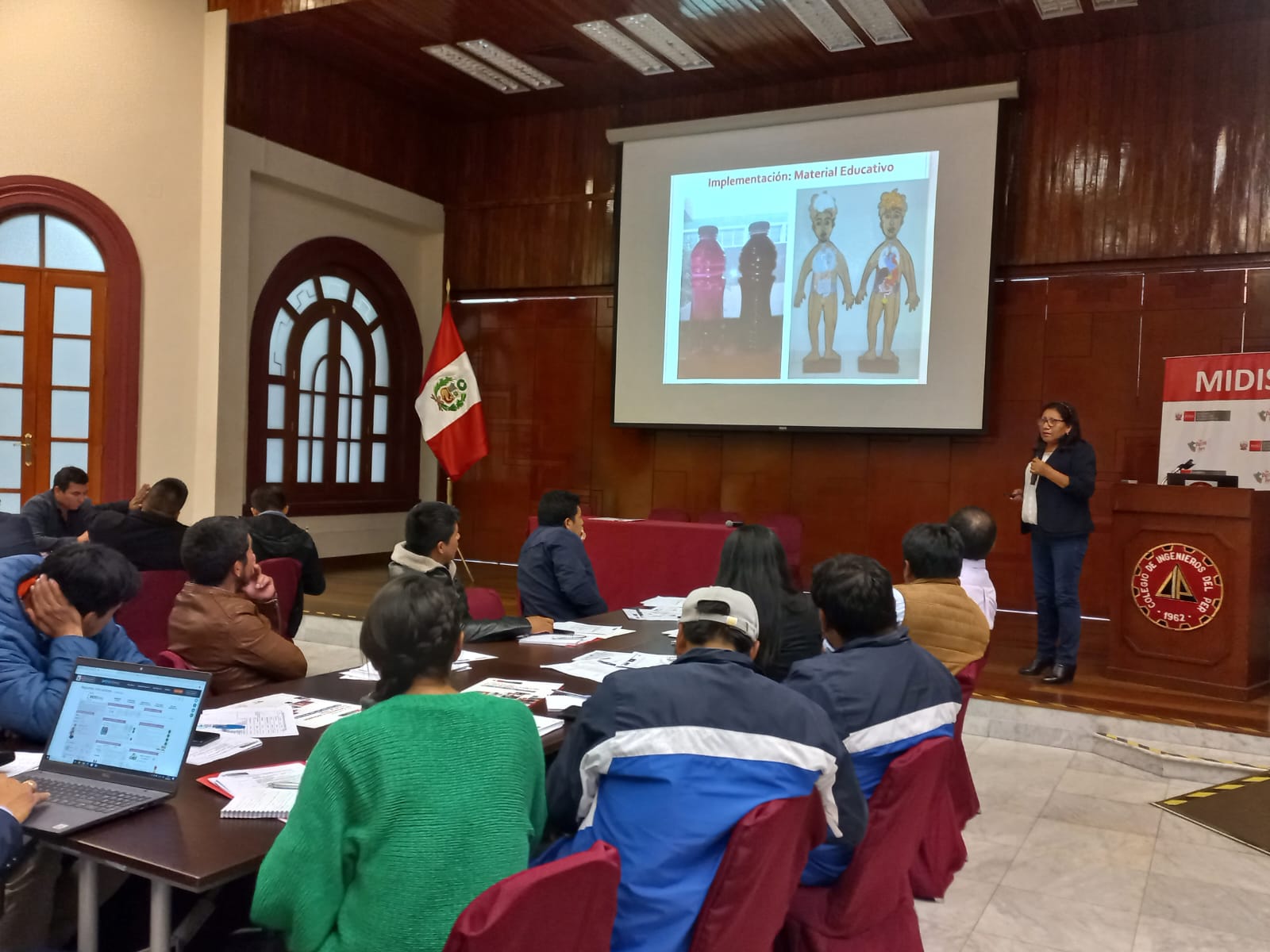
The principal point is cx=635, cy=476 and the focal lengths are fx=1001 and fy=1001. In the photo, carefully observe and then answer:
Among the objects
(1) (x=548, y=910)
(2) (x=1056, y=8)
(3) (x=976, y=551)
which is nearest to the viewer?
(1) (x=548, y=910)

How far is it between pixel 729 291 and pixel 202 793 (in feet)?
22.3

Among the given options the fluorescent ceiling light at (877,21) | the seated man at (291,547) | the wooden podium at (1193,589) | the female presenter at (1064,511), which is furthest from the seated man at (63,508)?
the fluorescent ceiling light at (877,21)

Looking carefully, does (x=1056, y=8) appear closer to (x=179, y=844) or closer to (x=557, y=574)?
(x=557, y=574)

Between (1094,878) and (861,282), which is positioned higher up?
(861,282)

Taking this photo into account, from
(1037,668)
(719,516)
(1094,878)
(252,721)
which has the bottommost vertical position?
(1094,878)

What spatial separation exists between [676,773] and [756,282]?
6.73 m

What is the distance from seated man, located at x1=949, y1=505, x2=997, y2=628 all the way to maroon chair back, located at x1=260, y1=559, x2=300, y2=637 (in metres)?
2.97

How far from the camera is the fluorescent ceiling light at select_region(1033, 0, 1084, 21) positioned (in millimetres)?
6523

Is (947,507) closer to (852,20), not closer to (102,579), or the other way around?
(852,20)

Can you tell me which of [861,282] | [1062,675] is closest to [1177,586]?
[1062,675]

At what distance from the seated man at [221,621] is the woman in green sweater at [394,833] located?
1361 millimetres

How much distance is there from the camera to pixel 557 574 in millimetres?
4305

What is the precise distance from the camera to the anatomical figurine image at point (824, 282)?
7.70m

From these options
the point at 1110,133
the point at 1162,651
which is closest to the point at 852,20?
the point at 1110,133
